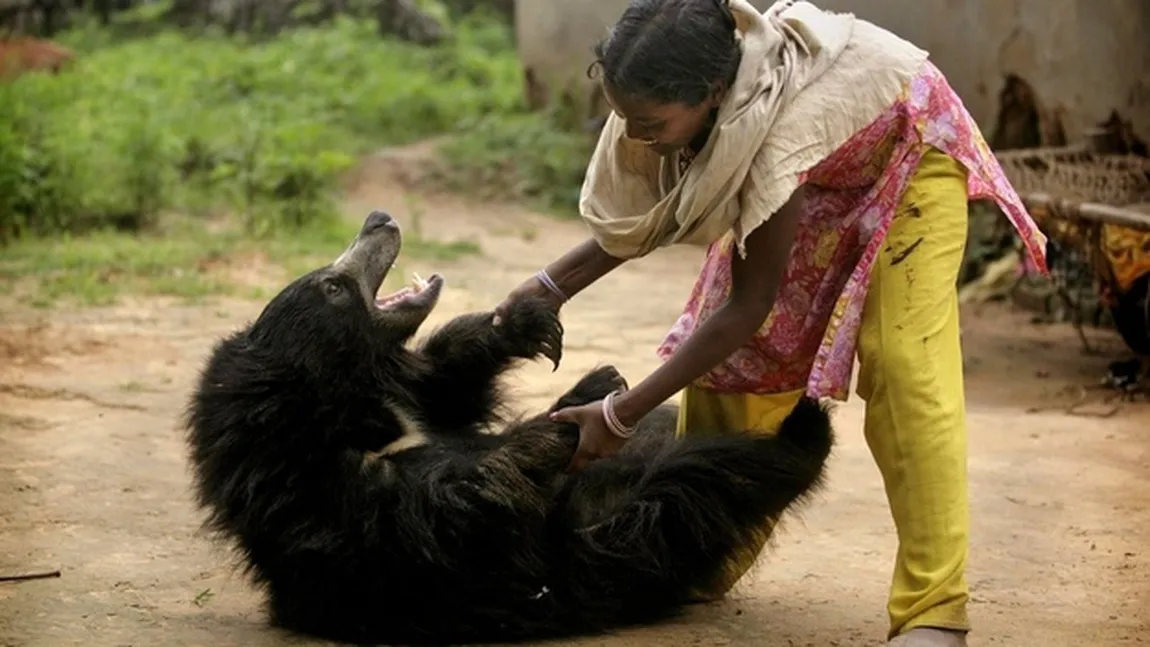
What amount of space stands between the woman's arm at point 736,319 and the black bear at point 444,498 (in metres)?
0.35

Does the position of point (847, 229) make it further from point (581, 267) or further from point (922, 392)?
point (581, 267)

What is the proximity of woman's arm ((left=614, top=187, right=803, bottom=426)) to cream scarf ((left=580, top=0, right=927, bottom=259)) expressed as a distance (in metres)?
0.06

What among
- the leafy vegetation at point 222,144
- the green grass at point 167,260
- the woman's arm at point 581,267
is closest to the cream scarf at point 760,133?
the woman's arm at point 581,267

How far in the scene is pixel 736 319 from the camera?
3146mm

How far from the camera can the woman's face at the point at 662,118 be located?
3053mm

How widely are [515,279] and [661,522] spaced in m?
4.87

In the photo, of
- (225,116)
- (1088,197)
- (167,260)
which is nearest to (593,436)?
(1088,197)

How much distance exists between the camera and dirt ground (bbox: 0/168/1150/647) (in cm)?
361

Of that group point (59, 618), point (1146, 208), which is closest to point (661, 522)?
point (59, 618)

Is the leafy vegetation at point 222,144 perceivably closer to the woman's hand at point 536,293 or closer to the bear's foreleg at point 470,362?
the bear's foreleg at point 470,362

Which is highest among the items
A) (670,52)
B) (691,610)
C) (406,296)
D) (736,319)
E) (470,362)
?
(670,52)

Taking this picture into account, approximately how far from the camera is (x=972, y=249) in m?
8.63

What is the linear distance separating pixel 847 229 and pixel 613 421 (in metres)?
0.66

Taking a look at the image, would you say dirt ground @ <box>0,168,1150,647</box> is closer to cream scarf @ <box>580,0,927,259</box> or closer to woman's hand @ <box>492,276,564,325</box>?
woman's hand @ <box>492,276,564,325</box>
